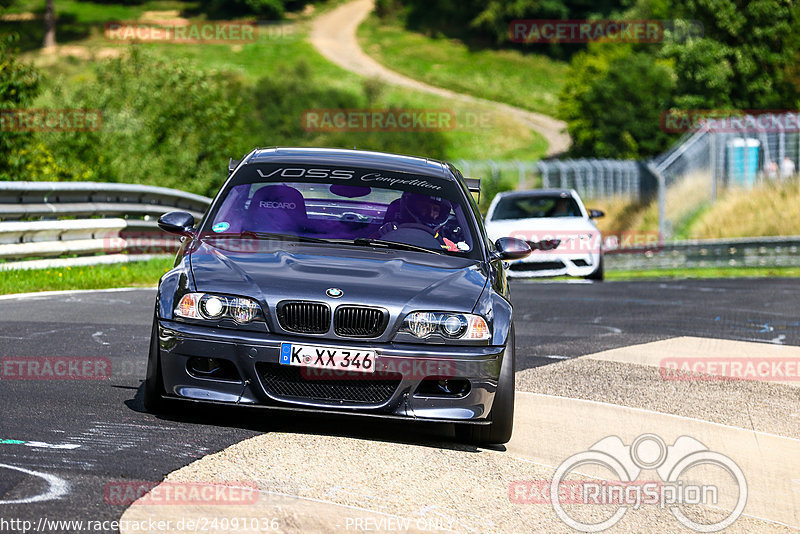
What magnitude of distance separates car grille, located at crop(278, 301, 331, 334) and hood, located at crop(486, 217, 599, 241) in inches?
531

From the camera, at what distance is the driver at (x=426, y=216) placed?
743 centimetres

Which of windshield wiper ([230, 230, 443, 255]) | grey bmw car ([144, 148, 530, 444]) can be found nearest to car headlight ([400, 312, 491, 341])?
grey bmw car ([144, 148, 530, 444])

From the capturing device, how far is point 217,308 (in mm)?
6277

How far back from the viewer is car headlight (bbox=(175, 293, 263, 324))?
6.24m

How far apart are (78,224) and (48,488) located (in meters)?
11.5

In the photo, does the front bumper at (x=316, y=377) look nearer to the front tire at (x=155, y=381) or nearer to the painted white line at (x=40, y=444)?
the front tire at (x=155, y=381)

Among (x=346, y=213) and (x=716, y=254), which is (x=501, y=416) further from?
(x=716, y=254)

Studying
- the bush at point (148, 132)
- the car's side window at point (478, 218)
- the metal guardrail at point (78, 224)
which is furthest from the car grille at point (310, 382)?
the bush at point (148, 132)

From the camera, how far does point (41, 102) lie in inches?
1302

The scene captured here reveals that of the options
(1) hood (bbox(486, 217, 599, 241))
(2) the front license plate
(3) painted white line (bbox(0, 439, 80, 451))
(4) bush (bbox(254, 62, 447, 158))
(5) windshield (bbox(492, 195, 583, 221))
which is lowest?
(4) bush (bbox(254, 62, 447, 158))

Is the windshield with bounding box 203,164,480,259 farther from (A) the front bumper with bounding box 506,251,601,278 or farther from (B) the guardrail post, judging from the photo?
(B) the guardrail post

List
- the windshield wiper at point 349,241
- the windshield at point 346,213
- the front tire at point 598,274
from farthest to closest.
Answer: the front tire at point 598,274 < the windshield at point 346,213 < the windshield wiper at point 349,241

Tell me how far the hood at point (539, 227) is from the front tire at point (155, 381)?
525 inches

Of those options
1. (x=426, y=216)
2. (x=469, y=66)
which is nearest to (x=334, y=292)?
(x=426, y=216)
